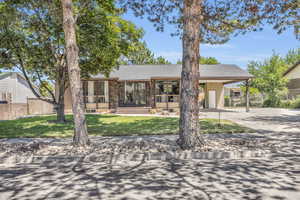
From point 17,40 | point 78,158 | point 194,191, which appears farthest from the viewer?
point 17,40

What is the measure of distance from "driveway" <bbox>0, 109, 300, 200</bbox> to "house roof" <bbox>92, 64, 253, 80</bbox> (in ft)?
44.0

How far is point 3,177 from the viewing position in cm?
406

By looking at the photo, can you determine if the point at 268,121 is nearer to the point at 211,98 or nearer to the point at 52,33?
the point at 211,98

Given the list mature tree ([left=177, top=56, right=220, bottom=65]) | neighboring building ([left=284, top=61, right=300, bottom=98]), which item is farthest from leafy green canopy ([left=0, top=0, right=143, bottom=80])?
mature tree ([left=177, top=56, right=220, bottom=65])

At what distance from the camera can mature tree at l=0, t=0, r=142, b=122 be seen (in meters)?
9.65

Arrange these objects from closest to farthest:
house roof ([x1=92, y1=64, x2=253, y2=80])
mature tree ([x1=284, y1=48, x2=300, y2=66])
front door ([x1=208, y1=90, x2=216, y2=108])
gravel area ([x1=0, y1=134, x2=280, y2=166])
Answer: gravel area ([x1=0, y1=134, x2=280, y2=166]), house roof ([x1=92, y1=64, x2=253, y2=80]), front door ([x1=208, y1=90, x2=216, y2=108]), mature tree ([x1=284, y1=48, x2=300, y2=66])

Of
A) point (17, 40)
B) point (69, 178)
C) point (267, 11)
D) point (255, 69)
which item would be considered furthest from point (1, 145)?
point (255, 69)

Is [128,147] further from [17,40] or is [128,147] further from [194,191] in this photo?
[17,40]

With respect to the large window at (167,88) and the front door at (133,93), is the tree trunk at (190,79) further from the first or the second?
the front door at (133,93)

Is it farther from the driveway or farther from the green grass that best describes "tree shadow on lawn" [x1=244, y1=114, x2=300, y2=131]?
the driveway

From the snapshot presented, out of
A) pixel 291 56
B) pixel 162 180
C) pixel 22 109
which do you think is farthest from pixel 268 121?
pixel 291 56

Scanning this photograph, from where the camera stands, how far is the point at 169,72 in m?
20.1

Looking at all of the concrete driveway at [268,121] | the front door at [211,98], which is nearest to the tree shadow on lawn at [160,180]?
the concrete driveway at [268,121]

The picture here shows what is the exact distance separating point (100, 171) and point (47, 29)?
8.60m
